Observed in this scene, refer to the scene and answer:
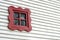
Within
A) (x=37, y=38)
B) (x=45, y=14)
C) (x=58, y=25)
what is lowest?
(x=37, y=38)

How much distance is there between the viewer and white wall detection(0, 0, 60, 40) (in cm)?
845

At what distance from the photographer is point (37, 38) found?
29.7 feet

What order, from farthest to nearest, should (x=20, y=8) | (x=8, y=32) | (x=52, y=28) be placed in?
(x=52, y=28) < (x=20, y=8) < (x=8, y=32)

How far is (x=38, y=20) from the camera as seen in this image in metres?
9.38

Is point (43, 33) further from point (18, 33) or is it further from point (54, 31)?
point (18, 33)

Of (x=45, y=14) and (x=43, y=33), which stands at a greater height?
(x=45, y=14)

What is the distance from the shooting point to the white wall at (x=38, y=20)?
27.7 ft

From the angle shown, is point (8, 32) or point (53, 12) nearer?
point (8, 32)

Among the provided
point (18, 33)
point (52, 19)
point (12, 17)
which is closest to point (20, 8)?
point (12, 17)

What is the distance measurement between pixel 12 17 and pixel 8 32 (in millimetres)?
776

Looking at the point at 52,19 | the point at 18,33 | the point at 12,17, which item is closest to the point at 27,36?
the point at 18,33

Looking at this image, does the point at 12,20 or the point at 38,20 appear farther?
the point at 38,20

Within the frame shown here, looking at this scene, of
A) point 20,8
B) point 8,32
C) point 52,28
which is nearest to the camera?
point 8,32

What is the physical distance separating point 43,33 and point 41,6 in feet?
5.04
